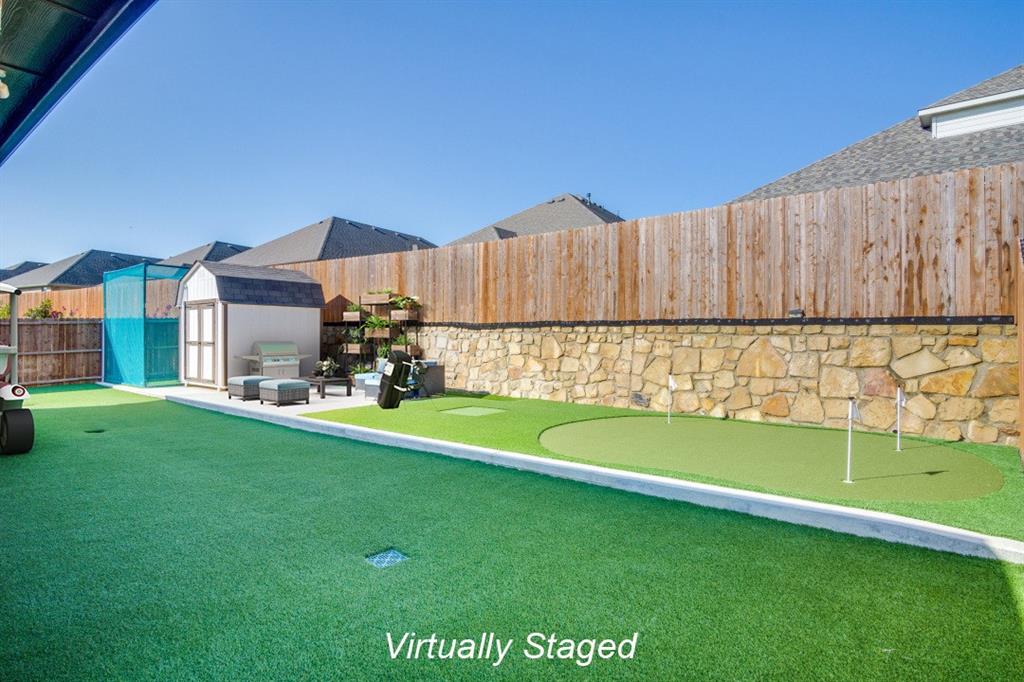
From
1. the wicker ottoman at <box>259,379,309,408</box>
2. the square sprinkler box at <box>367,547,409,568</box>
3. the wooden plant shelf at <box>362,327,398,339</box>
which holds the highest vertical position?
the wooden plant shelf at <box>362,327,398,339</box>

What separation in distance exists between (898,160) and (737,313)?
267 inches

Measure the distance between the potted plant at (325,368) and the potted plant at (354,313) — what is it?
1094mm

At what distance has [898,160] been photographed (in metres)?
11.1

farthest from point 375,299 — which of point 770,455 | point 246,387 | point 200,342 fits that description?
point 770,455

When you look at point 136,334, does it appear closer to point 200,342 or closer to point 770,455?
point 200,342

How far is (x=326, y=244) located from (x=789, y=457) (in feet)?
63.3

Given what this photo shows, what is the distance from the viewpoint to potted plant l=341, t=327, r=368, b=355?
39.9ft

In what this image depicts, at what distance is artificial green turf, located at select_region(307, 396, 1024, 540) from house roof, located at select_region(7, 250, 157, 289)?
3126cm

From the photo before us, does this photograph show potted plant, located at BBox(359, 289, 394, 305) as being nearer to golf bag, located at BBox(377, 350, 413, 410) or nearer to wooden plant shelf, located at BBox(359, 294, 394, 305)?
wooden plant shelf, located at BBox(359, 294, 394, 305)

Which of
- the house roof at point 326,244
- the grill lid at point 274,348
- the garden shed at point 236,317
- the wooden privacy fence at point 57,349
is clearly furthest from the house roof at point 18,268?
the grill lid at point 274,348

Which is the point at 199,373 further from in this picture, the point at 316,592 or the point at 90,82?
the point at 316,592

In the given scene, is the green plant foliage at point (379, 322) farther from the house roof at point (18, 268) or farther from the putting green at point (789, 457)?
the house roof at point (18, 268)

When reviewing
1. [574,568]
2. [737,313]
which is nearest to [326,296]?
[737,313]

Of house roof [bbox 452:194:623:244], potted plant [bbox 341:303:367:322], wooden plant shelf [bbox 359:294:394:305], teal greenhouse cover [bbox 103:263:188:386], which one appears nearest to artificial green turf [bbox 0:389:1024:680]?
wooden plant shelf [bbox 359:294:394:305]
